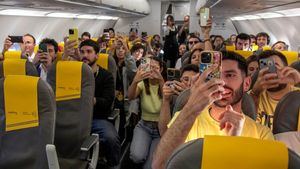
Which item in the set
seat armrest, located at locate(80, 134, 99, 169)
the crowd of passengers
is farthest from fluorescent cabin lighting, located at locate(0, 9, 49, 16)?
seat armrest, located at locate(80, 134, 99, 169)

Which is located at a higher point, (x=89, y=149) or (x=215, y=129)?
(x=215, y=129)

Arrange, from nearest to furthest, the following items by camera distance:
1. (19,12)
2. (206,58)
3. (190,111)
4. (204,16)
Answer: (190,111) → (206,58) → (204,16) → (19,12)

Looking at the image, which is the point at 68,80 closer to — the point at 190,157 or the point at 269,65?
the point at 269,65

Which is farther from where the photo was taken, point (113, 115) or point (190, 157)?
Result: point (113, 115)

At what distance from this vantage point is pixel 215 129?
2.09m

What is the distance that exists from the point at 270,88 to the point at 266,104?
15 cm

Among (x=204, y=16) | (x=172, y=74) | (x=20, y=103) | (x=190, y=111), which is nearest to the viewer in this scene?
(x=190, y=111)

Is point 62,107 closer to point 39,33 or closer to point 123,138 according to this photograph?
point 123,138

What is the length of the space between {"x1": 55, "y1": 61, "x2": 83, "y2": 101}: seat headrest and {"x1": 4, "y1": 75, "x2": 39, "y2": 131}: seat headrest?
2.26 feet

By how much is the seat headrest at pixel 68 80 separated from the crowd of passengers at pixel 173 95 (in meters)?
0.70

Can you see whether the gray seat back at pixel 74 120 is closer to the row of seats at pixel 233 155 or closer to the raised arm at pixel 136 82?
the raised arm at pixel 136 82

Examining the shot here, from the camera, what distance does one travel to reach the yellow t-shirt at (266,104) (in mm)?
2783

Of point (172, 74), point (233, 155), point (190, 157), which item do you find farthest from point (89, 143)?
point (233, 155)

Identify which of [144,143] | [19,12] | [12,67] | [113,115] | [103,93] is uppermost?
[19,12]
